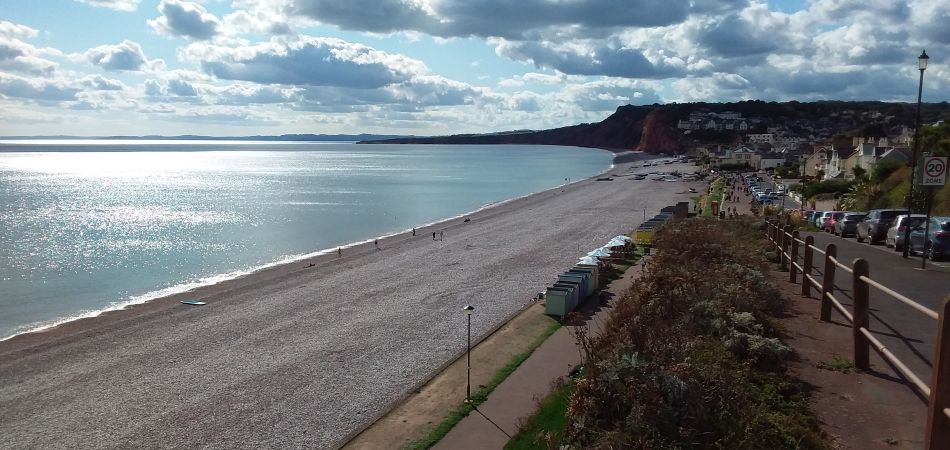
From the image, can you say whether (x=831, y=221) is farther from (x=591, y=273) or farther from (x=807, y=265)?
(x=807, y=265)

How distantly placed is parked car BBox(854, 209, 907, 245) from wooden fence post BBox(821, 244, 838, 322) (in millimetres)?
15246

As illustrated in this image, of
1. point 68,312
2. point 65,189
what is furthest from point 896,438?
point 65,189

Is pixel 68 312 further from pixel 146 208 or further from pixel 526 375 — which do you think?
pixel 146 208

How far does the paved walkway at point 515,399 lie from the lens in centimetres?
1152

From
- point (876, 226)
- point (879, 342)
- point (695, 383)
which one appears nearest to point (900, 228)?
point (876, 226)

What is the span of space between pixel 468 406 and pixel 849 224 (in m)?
20.3

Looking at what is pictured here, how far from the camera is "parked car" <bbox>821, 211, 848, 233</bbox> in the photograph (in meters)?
29.3

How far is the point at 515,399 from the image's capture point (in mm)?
13102

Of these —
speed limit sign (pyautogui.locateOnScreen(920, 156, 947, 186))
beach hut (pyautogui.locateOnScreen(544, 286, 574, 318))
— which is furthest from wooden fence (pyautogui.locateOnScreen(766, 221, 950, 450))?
beach hut (pyautogui.locateOnScreen(544, 286, 574, 318))

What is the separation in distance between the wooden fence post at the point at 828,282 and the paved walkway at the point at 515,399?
5.27m

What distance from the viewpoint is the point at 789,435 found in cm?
559

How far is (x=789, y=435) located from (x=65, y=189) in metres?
107

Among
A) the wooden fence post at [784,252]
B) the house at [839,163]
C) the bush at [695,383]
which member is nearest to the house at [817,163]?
the house at [839,163]

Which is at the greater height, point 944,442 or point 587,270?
point 944,442
